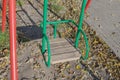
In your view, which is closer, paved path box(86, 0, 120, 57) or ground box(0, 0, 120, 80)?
ground box(0, 0, 120, 80)

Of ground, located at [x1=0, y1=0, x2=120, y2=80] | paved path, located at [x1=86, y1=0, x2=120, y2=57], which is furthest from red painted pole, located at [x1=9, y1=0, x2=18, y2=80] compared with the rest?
paved path, located at [x1=86, y1=0, x2=120, y2=57]

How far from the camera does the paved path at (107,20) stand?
4723 millimetres

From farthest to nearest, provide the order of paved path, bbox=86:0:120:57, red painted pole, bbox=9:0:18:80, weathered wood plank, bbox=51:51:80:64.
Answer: paved path, bbox=86:0:120:57 → weathered wood plank, bbox=51:51:80:64 → red painted pole, bbox=9:0:18:80

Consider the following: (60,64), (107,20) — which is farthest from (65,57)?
(107,20)

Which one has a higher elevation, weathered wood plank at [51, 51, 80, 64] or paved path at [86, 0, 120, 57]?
paved path at [86, 0, 120, 57]

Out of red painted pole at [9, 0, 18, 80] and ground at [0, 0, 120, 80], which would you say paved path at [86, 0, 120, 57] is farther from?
red painted pole at [9, 0, 18, 80]

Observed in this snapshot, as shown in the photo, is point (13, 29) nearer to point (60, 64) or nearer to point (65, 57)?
point (65, 57)

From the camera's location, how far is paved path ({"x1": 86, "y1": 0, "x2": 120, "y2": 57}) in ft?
15.5

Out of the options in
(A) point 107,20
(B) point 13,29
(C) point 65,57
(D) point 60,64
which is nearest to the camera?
(B) point 13,29

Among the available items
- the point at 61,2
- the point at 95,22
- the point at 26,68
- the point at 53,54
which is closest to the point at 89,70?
the point at 53,54

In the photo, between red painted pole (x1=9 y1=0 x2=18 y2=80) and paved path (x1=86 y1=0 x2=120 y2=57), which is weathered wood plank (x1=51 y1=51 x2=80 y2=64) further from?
red painted pole (x1=9 y1=0 x2=18 y2=80)

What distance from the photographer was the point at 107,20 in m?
5.51

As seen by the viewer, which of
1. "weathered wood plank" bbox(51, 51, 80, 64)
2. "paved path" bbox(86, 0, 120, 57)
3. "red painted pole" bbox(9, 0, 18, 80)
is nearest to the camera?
"red painted pole" bbox(9, 0, 18, 80)

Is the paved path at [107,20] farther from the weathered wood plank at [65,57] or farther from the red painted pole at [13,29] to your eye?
the red painted pole at [13,29]
